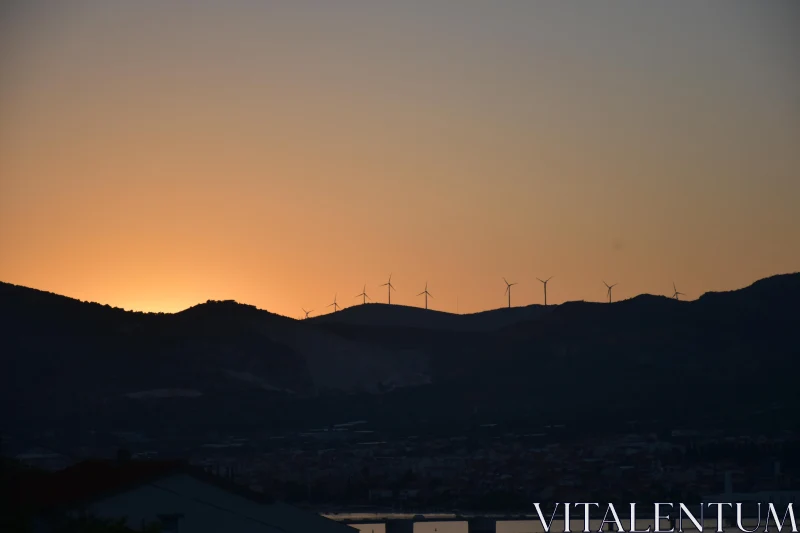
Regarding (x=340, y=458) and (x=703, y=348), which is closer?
(x=340, y=458)

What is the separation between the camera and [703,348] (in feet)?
632

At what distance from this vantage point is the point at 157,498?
34031 mm

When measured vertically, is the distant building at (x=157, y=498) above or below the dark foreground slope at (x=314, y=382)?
below

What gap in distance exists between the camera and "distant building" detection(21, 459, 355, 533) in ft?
106

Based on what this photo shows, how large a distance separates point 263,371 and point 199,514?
526 ft

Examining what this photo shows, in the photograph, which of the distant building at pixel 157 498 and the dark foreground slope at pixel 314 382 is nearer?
the distant building at pixel 157 498

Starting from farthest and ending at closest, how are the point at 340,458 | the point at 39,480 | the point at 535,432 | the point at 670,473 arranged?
the point at 535,432 → the point at 340,458 → the point at 670,473 → the point at 39,480

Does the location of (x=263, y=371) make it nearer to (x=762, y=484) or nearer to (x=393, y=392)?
(x=393, y=392)

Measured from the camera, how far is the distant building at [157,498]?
32250mm

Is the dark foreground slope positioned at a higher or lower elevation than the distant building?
higher

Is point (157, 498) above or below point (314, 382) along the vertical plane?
below

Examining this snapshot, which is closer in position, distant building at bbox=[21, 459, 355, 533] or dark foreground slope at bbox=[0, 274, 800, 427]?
distant building at bbox=[21, 459, 355, 533]

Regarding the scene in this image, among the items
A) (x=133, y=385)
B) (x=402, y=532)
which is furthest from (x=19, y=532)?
(x=133, y=385)

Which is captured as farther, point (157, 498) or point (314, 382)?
point (314, 382)
